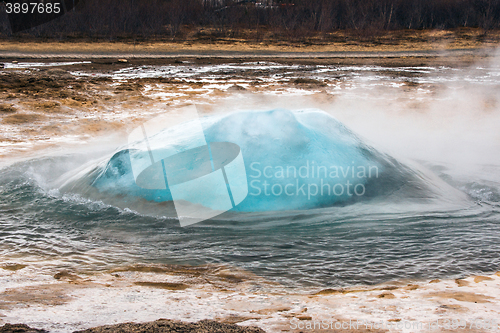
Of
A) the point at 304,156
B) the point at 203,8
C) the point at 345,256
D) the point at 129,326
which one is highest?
the point at 203,8

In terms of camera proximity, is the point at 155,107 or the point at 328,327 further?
the point at 155,107

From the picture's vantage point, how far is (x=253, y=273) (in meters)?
2.58

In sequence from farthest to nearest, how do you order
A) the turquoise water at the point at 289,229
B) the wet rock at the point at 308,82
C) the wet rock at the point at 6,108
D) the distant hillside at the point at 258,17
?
1. the distant hillside at the point at 258,17
2. the wet rock at the point at 308,82
3. the wet rock at the point at 6,108
4. the turquoise water at the point at 289,229

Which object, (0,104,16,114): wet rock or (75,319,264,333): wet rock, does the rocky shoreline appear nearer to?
(75,319,264,333): wet rock

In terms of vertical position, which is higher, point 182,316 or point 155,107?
point 155,107

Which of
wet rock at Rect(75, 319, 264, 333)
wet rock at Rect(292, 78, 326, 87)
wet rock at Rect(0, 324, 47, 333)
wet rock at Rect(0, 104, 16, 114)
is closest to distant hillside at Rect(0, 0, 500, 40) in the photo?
wet rock at Rect(292, 78, 326, 87)

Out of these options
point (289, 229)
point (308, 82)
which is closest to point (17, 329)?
point (289, 229)

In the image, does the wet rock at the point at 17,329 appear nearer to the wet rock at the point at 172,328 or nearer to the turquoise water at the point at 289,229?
the wet rock at the point at 172,328

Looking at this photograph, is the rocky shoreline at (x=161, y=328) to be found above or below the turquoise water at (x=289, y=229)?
above

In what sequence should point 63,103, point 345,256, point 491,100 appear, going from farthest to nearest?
1. point 491,100
2. point 63,103
3. point 345,256

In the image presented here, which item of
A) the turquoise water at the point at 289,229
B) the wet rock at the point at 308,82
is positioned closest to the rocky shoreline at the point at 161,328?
the turquoise water at the point at 289,229

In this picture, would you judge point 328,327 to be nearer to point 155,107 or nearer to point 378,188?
point 378,188

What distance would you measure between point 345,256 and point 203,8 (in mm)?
24515

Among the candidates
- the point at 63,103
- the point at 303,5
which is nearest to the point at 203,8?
the point at 303,5
